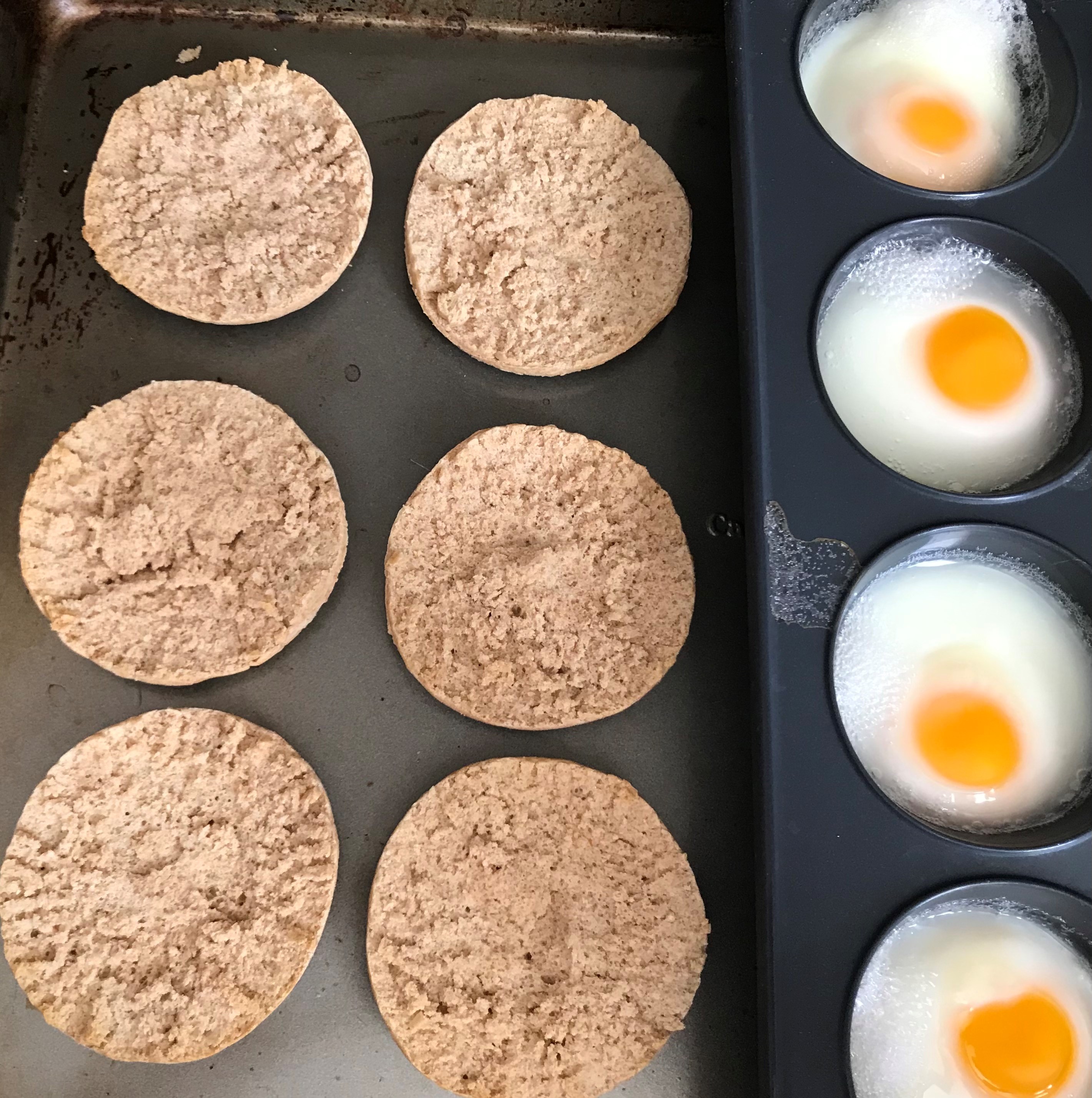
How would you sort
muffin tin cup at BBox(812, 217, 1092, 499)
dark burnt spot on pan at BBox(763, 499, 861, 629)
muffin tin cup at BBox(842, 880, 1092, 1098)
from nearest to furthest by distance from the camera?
muffin tin cup at BBox(842, 880, 1092, 1098)
dark burnt spot on pan at BBox(763, 499, 861, 629)
muffin tin cup at BBox(812, 217, 1092, 499)

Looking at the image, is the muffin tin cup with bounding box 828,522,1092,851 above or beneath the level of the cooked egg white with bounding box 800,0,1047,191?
beneath

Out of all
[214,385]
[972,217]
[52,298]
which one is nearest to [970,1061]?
[972,217]

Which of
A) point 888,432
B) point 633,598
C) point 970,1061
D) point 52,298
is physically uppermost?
point 52,298

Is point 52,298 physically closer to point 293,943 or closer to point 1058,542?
point 293,943

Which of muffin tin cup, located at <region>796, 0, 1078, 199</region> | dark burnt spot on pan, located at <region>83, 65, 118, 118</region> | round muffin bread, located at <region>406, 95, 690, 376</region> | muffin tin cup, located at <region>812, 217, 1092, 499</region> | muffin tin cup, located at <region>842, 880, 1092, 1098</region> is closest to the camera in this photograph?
muffin tin cup, located at <region>842, 880, 1092, 1098</region>

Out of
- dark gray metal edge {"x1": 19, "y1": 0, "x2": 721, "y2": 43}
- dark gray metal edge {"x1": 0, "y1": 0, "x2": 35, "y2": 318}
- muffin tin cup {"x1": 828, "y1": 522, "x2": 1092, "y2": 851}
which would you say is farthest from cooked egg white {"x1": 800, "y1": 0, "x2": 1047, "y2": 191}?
dark gray metal edge {"x1": 0, "y1": 0, "x2": 35, "y2": 318}

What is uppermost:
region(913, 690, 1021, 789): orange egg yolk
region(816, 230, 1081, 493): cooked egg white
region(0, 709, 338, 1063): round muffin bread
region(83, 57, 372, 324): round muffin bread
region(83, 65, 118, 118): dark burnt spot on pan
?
region(83, 65, 118, 118): dark burnt spot on pan

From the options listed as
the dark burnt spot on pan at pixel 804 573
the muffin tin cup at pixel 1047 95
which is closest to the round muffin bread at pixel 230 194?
the muffin tin cup at pixel 1047 95

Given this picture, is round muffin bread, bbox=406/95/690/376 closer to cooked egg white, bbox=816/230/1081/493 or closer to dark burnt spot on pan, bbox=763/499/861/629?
cooked egg white, bbox=816/230/1081/493
